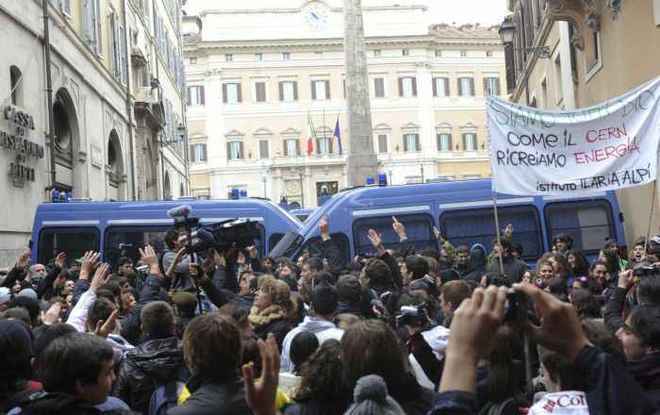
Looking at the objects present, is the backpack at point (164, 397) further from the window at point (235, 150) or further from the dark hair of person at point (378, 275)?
the window at point (235, 150)

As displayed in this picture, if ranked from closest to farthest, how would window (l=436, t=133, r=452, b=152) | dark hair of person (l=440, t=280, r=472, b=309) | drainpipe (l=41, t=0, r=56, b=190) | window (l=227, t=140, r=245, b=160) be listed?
dark hair of person (l=440, t=280, r=472, b=309)
drainpipe (l=41, t=0, r=56, b=190)
window (l=227, t=140, r=245, b=160)
window (l=436, t=133, r=452, b=152)

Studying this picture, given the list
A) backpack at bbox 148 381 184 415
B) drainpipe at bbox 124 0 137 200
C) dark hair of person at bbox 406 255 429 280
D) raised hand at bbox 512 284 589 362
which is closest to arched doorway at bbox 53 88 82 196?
drainpipe at bbox 124 0 137 200

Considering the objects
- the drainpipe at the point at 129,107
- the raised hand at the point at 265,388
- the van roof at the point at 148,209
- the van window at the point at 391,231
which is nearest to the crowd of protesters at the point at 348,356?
the raised hand at the point at 265,388

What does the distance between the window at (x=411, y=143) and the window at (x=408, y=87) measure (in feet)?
9.45

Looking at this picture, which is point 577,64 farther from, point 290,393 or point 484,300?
point 484,300

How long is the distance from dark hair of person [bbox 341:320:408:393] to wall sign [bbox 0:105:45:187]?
1246 cm

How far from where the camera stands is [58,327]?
14.9 feet

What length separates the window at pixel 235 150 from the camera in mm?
60906

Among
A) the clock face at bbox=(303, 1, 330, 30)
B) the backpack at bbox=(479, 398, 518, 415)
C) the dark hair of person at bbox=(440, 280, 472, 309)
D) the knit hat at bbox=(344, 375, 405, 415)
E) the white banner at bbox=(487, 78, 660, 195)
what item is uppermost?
the clock face at bbox=(303, 1, 330, 30)

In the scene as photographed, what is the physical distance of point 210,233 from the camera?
6.85m

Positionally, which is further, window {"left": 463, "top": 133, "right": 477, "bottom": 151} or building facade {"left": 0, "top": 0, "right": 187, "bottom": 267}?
window {"left": 463, "top": 133, "right": 477, "bottom": 151}

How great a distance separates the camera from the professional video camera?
6.37m

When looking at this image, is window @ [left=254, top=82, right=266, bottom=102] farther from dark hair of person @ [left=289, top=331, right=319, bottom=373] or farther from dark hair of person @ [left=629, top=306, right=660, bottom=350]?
dark hair of person @ [left=629, top=306, right=660, bottom=350]

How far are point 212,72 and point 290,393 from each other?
196 ft
